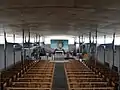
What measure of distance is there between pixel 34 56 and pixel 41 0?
2242 cm

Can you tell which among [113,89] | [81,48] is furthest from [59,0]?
[81,48]

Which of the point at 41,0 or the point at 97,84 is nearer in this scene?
the point at 41,0

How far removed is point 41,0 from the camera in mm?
6570

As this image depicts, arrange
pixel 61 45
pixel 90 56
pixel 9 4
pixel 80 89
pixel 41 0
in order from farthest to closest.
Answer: pixel 61 45
pixel 90 56
pixel 80 89
pixel 9 4
pixel 41 0

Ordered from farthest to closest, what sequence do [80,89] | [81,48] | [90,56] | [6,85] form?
[81,48]
[90,56]
[6,85]
[80,89]

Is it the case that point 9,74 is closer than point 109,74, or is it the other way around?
point 9,74

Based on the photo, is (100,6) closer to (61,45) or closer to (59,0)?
(59,0)

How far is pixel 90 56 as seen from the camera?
2855 cm

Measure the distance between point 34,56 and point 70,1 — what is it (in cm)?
2240

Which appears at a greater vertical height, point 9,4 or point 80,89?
point 9,4

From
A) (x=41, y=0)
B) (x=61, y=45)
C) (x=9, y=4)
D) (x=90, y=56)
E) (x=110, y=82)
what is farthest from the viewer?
(x=61, y=45)

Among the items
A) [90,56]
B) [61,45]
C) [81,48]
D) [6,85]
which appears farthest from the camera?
[61,45]

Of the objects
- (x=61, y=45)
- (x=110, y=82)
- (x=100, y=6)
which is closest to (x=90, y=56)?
(x=61, y=45)

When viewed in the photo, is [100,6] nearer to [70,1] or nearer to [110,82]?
→ [70,1]
